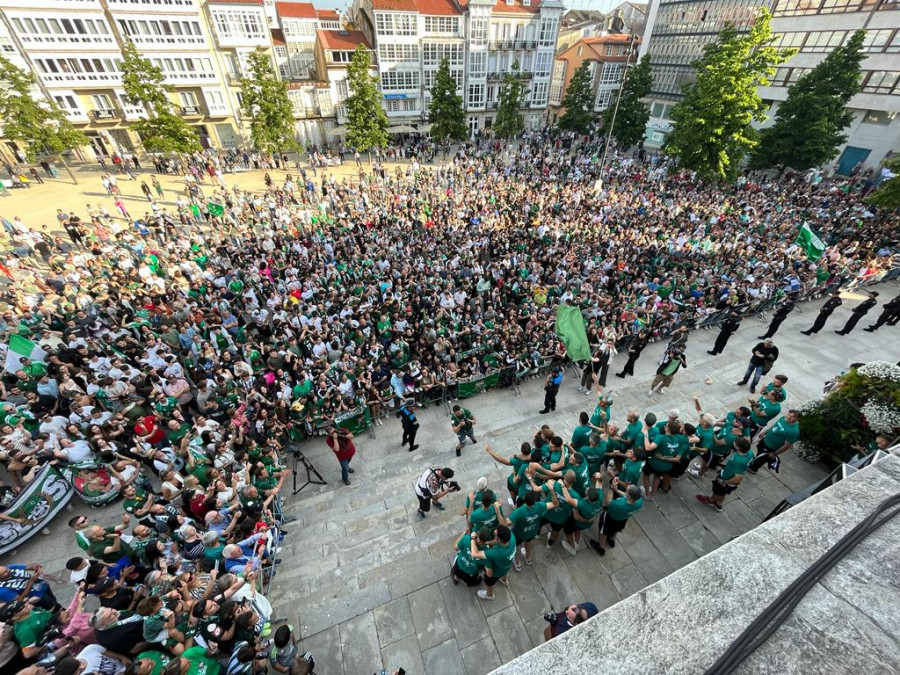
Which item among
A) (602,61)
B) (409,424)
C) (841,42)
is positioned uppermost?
(841,42)

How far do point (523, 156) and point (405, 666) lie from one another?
132 feet

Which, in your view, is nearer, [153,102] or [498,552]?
[498,552]

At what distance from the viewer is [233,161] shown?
37844 millimetres

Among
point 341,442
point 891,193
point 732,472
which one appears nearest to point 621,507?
point 732,472

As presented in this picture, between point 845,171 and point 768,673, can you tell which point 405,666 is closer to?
point 768,673

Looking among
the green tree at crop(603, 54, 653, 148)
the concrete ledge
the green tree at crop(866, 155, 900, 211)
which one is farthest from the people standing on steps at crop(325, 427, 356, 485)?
the green tree at crop(603, 54, 653, 148)

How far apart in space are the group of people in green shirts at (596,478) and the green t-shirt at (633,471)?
17 millimetres

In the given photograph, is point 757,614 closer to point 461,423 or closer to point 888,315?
point 461,423

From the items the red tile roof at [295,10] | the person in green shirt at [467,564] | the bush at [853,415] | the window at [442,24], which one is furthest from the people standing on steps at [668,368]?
the red tile roof at [295,10]

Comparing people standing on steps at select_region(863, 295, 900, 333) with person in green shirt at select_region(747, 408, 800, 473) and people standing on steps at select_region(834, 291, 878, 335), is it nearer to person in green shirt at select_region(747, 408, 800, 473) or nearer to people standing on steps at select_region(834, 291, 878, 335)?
people standing on steps at select_region(834, 291, 878, 335)

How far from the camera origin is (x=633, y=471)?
22.8 ft

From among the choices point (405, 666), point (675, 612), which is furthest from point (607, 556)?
point (675, 612)

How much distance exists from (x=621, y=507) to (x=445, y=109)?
44.5 meters

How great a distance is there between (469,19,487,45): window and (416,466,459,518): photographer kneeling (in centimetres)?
5353
